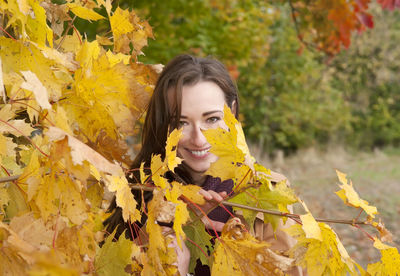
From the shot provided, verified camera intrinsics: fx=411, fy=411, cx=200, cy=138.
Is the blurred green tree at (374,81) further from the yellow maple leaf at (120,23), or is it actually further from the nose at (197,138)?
the yellow maple leaf at (120,23)

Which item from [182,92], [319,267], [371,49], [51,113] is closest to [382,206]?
[182,92]

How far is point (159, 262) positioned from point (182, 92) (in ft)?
2.81

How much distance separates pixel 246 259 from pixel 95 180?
11.9 inches

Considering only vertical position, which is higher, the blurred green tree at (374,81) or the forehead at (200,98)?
the forehead at (200,98)

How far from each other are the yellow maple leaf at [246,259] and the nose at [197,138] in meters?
0.67

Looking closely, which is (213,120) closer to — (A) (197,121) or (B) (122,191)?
(A) (197,121)

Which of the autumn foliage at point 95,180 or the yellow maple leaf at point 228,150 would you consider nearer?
the autumn foliage at point 95,180

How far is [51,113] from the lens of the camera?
52 centimetres

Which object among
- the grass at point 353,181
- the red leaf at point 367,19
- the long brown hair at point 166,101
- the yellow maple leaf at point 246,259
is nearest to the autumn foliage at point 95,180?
the yellow maple leaf at point 246,259

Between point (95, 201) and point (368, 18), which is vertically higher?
point (368, 18)

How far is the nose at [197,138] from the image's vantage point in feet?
4.50

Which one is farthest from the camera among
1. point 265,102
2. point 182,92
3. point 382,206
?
point 265,102

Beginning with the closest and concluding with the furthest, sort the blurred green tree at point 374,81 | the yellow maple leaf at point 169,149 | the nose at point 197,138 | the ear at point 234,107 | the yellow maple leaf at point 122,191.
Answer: the yellow maple leaf at point 122,191 < the yellow maple leaf at point 169,149 < the nose at point 197,138 < the ear at point 234,107 < the blurred green tree at point 374,81

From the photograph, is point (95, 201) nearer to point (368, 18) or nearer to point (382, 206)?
point (368, 18)
